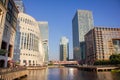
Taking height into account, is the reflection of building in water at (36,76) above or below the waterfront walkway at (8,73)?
below

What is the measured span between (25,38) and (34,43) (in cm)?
1851

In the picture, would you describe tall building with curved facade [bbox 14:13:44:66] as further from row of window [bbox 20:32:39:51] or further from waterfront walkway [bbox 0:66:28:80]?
waterfront walkway [bbox 0:66:28:80]

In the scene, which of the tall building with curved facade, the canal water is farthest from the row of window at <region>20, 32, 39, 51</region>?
the canal water

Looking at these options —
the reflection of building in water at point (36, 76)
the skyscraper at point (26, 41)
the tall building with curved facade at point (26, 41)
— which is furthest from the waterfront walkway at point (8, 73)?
the tall building with curved facade at point (26, 41)

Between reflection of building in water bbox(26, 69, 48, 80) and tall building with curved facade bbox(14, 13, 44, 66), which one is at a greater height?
tall building with curved facade bbox(14, 13, 44, 66)

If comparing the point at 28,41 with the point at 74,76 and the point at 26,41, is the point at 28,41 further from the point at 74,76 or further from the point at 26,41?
the point at 74,76

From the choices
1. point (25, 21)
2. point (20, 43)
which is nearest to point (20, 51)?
point (20, 43)

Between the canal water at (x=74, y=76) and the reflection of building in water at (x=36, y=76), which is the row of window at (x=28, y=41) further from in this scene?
the canal water at (x=74, y=76)

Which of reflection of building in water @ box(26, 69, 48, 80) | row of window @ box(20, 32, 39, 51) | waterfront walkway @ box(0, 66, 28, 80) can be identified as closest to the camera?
waterfront walkway @ box(0, 66, 28, 80)

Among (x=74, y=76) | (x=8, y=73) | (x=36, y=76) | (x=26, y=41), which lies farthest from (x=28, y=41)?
(x=8, y=73)

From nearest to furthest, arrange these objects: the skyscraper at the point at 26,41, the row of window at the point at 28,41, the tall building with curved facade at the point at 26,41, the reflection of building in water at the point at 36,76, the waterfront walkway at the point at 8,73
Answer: the waterfront walkway at the point at 8,73 → the reflection of building in water at the point at 36,76 → the skyscraper at the point at 26,41 → the tall building with curved facade at the point at 26,41 → the row of window at the point at 28,41

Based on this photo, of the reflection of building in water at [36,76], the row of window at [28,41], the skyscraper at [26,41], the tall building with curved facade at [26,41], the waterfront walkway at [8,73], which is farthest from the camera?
the row of window at [28,41]

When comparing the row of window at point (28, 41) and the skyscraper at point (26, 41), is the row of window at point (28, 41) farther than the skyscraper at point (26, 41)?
Yes

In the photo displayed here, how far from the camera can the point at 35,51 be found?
183000 millimetres
